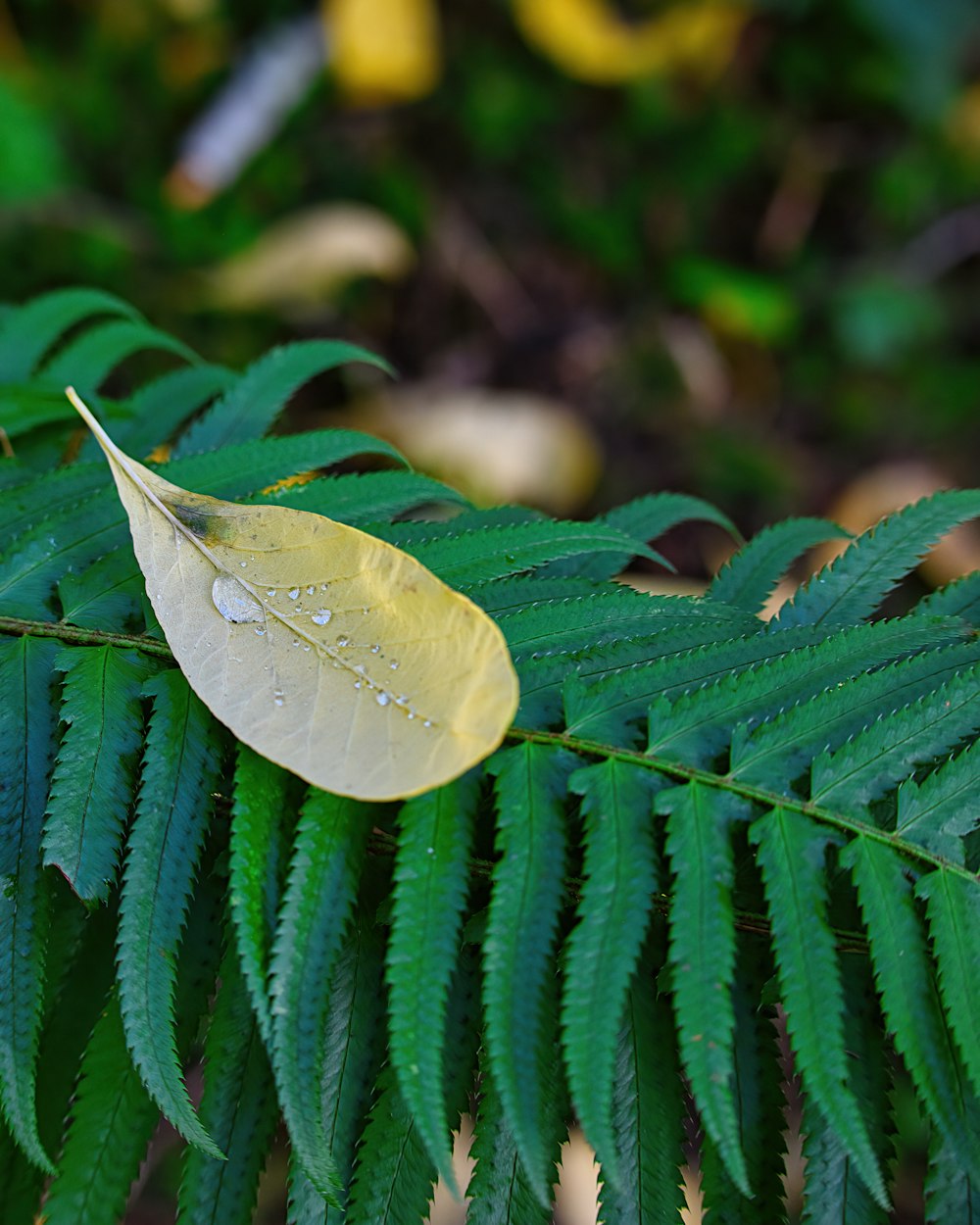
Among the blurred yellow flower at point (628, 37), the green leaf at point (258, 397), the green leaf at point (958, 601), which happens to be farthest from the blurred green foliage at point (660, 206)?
the green leaf at point (958, 601)

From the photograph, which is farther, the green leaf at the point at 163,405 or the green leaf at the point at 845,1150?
the green leaf at the point at 163,405

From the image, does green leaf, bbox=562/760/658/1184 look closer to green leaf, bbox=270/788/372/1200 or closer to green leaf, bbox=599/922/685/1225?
green leaf, bbox=599/922/685/1225

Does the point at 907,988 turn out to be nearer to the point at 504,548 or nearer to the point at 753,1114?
the point at 753,1114

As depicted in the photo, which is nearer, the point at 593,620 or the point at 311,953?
the point at 311,953

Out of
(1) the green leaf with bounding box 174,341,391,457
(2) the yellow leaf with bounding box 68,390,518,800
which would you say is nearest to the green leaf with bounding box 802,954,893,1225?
(2) the yellow leaf with bounding box 68,390,518,800

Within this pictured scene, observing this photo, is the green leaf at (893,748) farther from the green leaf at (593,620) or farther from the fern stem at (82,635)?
the fern stem at (82,635)

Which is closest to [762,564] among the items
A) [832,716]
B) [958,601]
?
[958,601]

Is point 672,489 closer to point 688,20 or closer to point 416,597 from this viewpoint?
point 688,20
